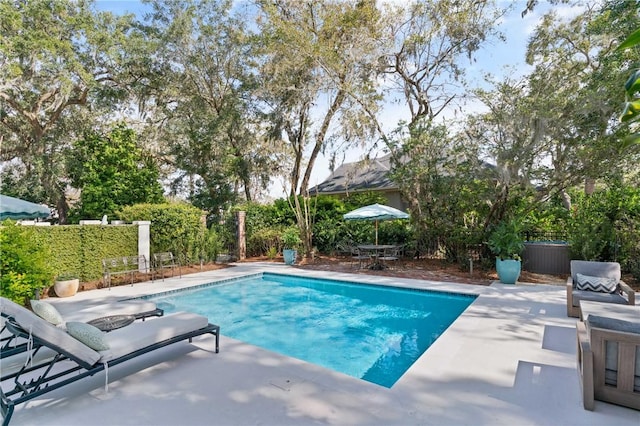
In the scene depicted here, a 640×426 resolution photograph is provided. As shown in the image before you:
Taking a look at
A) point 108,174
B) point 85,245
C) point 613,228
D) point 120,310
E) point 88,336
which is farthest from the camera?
point 108,174

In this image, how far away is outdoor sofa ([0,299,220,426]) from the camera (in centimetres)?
298

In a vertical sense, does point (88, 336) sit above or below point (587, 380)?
above

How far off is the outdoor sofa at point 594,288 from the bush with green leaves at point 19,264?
9347 millimetres

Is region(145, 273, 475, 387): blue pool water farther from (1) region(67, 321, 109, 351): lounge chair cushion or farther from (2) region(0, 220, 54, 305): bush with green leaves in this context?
(1) region(67, 321, 109, 351): lounge chair cushion

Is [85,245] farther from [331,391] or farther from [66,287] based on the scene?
[331,391]

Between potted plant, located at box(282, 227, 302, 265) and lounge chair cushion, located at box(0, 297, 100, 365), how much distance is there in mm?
9063

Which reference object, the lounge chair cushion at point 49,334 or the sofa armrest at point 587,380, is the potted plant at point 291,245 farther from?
the sofa armrest at point 587,380

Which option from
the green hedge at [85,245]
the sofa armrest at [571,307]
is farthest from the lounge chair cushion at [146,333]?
the sofa armrest at [571,307]

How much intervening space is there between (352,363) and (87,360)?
3.13 m

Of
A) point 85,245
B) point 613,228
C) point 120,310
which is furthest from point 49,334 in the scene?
point 613,228

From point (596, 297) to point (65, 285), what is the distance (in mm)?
10280

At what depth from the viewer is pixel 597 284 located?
18.0 ft

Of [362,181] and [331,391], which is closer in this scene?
[331,391]

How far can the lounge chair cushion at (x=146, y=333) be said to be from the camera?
3408mm
